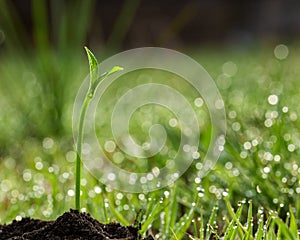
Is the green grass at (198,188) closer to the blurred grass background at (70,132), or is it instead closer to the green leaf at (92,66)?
the blurred grass background at (70,132)

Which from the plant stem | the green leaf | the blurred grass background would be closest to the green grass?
the blurred grass background

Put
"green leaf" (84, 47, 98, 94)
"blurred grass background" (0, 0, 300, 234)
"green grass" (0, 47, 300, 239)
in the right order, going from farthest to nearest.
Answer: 1. "blurred grass background" (0, 0, 300, 234)
2. "green grass" (0, 47, 300, 239)
3. "green leaf" (84, 47, 98, 94)

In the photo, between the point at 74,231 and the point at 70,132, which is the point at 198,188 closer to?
the point at 74,231

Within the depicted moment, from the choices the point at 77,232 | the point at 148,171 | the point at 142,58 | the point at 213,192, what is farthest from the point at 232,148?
the point at 142,58

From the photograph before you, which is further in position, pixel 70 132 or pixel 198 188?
pixel 70 132

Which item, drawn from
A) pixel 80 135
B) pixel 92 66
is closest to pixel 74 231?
pixel 80 135

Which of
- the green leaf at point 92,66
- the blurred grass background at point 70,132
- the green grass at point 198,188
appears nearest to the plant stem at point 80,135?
the green leaf at point 92,66

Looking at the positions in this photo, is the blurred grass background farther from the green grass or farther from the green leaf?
the green leaf

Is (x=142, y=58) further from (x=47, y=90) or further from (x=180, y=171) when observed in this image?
(x=180, y=171)
